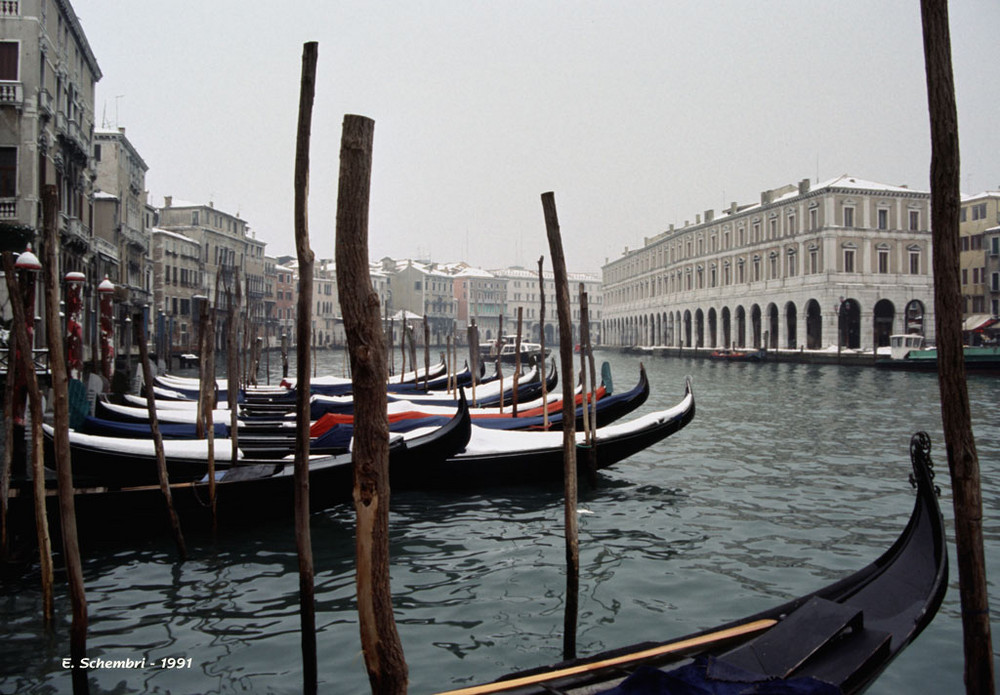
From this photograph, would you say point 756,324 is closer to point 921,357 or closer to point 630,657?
point 921,357

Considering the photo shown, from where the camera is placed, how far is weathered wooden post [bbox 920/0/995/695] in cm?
242

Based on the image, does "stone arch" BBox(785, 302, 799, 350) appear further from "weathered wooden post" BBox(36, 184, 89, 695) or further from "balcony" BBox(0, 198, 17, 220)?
"weathered wooden post" BBox(36, 184, 89, 695)

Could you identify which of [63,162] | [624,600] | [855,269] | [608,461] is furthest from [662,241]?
[624,600]

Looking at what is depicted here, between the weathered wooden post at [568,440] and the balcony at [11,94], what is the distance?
15.1 meters

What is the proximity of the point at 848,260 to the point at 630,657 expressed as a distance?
118 ft

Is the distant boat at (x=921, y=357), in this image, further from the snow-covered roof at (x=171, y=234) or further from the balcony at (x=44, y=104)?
the snow-covered roof at (x=171, y=234)

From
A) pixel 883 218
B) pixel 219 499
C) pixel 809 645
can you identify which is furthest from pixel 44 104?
pixel 883 218

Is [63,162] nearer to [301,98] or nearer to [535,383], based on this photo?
[535,383]

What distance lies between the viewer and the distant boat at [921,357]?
79.9ft

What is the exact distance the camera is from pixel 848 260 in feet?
114

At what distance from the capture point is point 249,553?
204 inches

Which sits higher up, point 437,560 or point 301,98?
point 301,98

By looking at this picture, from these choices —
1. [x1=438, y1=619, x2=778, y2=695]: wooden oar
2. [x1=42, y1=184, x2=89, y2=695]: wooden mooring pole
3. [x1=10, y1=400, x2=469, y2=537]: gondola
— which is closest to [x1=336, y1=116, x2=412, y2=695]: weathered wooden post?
[x1=438, y1=619, x2=778, y2=695]: wooden oar

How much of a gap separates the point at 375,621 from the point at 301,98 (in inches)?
79.6
